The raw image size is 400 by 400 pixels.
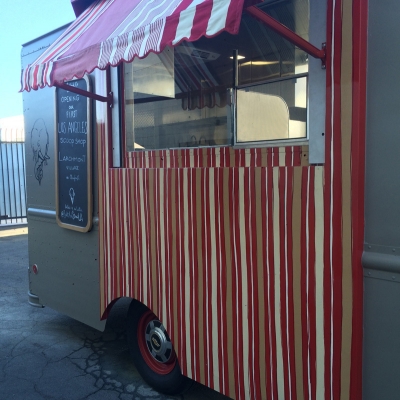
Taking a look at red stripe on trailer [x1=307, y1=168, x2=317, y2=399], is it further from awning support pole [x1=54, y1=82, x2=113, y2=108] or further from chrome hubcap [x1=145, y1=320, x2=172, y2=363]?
awning support pole [x1=54, y1=82, x2=113, y2=108]

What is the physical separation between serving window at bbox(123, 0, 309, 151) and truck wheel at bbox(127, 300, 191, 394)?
1.30 m

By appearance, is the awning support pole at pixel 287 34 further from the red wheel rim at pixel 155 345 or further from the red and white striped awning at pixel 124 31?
the red wheel rim at pixel 155 345

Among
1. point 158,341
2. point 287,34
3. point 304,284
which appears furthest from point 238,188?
point 158,341

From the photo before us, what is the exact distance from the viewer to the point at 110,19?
330cm

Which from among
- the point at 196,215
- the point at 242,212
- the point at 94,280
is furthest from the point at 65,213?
the point at 242,212

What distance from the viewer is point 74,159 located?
13.1 ft

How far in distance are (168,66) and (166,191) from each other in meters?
0.95

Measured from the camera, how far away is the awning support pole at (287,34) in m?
2.12

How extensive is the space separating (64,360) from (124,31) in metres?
2.82

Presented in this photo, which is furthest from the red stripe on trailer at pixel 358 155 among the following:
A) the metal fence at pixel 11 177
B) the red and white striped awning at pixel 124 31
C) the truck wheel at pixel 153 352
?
the metal fence at pixel 11 177

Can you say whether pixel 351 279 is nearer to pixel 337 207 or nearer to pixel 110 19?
pixel 337 207

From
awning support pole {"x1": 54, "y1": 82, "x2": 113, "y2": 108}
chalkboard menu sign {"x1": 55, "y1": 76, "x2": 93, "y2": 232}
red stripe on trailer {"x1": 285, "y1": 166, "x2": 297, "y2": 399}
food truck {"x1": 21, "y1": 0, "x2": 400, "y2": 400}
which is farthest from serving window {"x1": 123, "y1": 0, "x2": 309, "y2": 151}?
chalkboard menu sign {"x1": 55, "y1": 76, "x2": 93, "y2": 232}

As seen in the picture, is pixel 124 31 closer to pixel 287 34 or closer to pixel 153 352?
pixel 287 34

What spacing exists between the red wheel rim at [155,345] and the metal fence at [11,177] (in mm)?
10189
